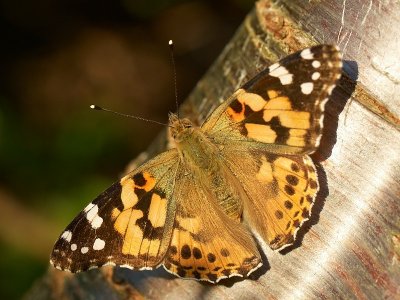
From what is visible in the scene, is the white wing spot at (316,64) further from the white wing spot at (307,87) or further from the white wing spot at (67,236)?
the white wing spot at (67,236)

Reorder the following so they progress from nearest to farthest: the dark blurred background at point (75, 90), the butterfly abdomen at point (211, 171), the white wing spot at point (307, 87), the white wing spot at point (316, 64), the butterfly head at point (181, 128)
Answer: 1. the white wing spot at point (316, 64)
2. the white wing spot at point (307, 87)
3. the butterfly abdomen at point (211, 171)
4. the butterfly head at point (181, 128)
5. the dark blurred background at point (75, 90)

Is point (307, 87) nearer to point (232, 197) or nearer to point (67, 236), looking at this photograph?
point (232, 197)

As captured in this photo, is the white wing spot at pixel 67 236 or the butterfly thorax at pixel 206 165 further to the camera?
the butterfly thorax at pixel 206 165

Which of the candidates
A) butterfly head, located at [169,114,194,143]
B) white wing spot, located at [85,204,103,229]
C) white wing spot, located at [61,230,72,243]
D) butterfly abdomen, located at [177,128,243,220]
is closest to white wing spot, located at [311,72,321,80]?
butterfly abdomen, located at [177,128,243,220]

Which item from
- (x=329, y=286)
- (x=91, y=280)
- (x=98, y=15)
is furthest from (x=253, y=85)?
(x=98, y=15)

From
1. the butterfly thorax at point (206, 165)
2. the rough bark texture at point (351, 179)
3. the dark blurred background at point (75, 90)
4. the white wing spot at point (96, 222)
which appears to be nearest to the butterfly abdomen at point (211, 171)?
the butterfly thorax at point (206, 165)

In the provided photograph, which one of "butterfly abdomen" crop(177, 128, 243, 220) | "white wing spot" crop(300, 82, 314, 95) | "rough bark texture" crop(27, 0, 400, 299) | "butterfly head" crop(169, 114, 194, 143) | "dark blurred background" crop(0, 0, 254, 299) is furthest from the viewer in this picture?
"dark blurred background" crop(0, 0, 254, 299)

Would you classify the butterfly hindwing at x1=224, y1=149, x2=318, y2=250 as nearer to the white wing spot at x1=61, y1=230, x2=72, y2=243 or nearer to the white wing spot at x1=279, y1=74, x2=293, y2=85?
the white wing spot at x1=279, y1=74, x2=293, y2=85

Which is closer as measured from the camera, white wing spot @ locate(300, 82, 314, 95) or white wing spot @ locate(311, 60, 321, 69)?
white wing spot @ locate(311, 60, 321, 69)
